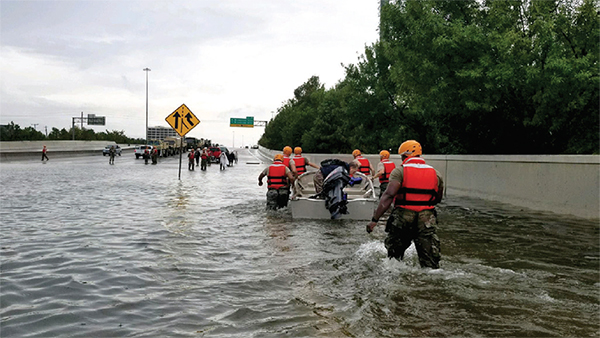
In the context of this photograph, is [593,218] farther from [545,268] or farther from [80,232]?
[80,232]

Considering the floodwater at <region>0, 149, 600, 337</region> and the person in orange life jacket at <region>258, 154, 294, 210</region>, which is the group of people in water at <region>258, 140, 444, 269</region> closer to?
the floodwater at <region>0, 149, 600, 337</region>

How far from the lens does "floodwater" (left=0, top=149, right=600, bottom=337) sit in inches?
217

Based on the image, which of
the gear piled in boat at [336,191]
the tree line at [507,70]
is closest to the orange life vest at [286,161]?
the gear piled in boat at [336,191]

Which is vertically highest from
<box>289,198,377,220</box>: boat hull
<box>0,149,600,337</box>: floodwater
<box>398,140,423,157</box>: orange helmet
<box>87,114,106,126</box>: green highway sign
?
<box>87,114,106,126</box>: green highway sign

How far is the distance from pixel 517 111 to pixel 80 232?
15.0m

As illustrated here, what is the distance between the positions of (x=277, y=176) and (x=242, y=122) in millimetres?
111171

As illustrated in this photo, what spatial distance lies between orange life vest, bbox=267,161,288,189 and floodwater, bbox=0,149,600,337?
1.67m

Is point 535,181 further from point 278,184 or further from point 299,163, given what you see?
point 278,184

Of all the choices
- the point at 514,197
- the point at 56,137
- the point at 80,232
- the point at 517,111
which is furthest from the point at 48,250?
the point at 56,137

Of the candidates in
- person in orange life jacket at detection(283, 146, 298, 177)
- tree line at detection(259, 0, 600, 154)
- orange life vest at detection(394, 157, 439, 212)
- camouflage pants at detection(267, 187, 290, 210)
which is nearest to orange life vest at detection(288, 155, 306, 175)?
person in orange life jacket at detection(283, 146, 298, 177)

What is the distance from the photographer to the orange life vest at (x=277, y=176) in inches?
587

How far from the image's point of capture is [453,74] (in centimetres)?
2016

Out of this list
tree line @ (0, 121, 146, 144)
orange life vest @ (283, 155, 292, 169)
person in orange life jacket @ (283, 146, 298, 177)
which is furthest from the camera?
tree line @ (0, 121, 146, 144)

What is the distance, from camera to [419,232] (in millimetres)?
7422
